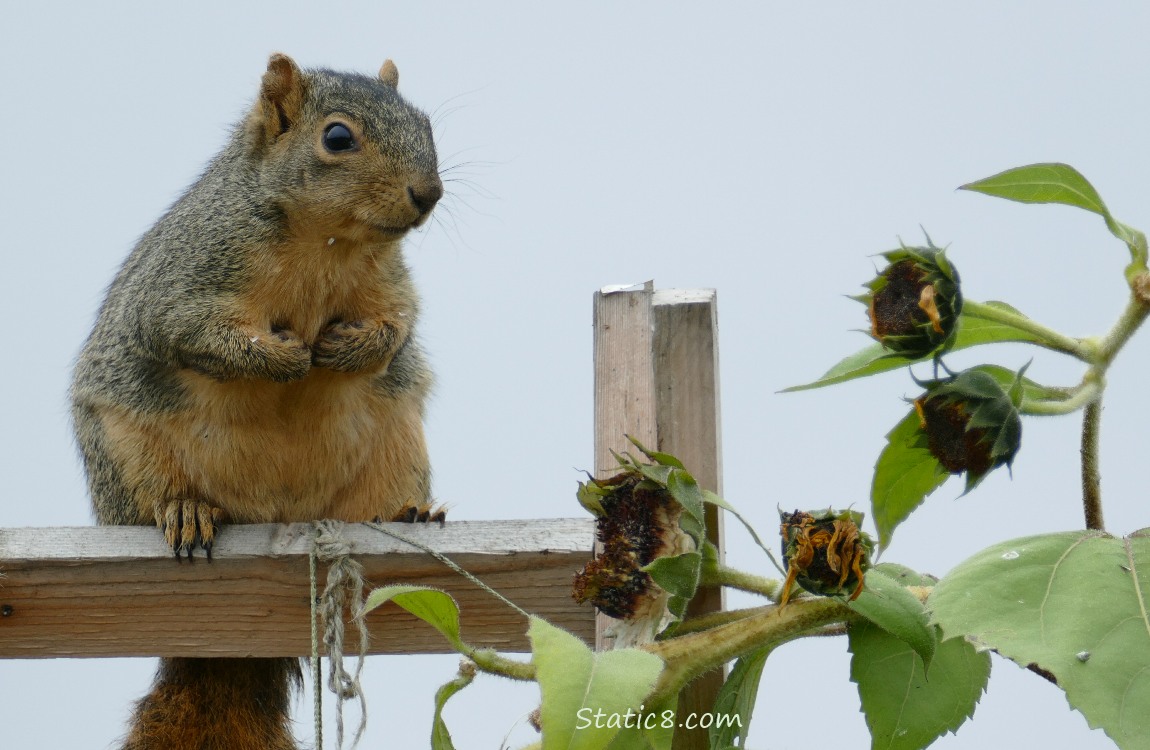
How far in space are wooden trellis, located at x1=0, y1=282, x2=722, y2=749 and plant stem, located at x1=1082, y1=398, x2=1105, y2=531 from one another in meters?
0.36

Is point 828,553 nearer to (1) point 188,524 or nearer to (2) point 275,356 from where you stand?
(1) point 188,524

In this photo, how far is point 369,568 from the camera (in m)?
1.33

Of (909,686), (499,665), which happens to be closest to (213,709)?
(499,665)

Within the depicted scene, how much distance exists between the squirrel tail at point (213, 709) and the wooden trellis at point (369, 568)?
10.6 inches

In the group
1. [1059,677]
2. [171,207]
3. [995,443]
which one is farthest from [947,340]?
[171,207]

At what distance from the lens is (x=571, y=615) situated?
126 centimetres

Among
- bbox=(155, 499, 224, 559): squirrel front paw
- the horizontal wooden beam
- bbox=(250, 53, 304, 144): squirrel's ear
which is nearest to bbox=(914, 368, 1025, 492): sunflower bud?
the horizontal wooden beam

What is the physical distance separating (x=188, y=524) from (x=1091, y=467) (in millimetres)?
1051

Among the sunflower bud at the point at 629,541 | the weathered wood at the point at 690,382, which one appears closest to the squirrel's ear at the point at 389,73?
the weathered wood at the point at 690,382

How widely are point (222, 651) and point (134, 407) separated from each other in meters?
0.61

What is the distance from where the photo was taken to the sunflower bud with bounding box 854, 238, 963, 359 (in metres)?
0.77

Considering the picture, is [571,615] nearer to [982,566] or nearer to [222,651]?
[222,651]

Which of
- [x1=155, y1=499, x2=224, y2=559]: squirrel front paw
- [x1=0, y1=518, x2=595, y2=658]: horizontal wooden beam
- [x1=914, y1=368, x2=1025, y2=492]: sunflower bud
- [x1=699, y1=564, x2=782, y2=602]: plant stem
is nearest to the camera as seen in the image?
[x1=914, y1=368, x2=1025, y2=492]: sunflower bud

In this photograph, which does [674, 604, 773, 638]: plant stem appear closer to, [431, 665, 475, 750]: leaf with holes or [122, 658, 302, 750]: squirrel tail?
[431, 665, 475, 750]: leaf with holes
